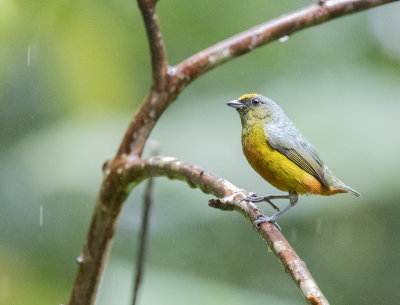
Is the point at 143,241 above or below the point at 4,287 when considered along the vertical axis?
below

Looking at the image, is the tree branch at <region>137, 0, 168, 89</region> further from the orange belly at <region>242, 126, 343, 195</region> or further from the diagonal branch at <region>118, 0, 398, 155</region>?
the orange belly at <region>242, 126, 343, 195</region>

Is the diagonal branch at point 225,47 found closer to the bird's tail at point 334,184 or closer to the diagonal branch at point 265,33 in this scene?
the diagonal branch at point 265,33

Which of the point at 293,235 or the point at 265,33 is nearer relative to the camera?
the point at 265,33

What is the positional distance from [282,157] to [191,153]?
2.14 feet

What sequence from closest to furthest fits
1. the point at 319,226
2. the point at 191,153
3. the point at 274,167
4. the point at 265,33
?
the point at 265,33 → the point at 274,167 → the point at 191,153 → the point at 319,226

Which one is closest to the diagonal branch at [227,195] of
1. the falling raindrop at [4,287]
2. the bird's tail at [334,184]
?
the bird's tail at [334,184]

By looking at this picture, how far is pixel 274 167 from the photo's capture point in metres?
2.79

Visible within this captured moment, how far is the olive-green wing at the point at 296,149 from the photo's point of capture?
287cm

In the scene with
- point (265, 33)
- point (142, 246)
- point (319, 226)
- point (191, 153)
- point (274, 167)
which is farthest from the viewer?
point (319, 226)

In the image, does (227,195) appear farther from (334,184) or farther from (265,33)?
(334,184)

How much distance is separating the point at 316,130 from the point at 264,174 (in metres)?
0.82

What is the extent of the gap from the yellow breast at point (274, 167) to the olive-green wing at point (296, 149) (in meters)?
0.02

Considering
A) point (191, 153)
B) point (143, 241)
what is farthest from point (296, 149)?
point (143, 241)

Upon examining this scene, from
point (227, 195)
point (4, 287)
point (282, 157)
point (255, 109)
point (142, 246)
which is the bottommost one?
point (142, 246)
